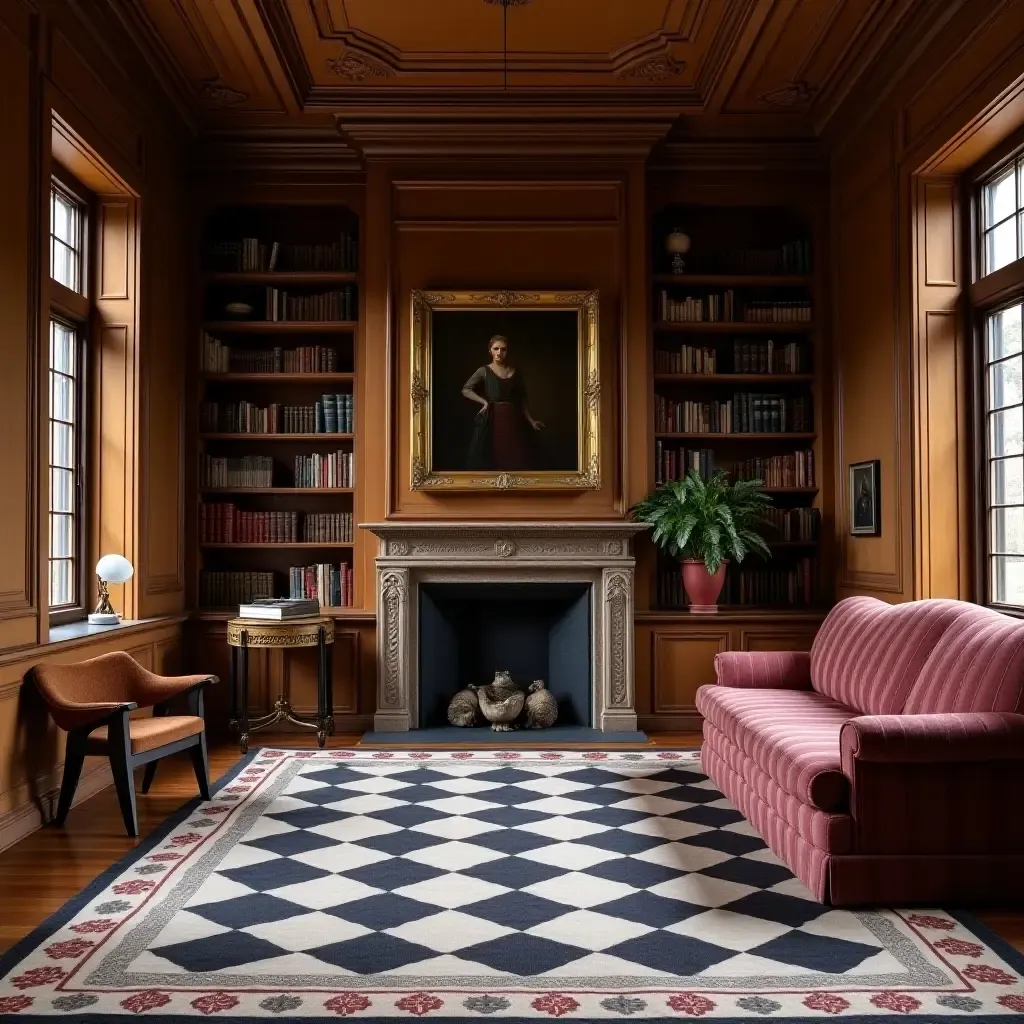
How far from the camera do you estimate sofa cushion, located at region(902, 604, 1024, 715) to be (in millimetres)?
3557

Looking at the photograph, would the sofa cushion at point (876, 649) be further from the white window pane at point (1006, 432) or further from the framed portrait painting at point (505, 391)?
the framed portrait painting at point (505, 391)

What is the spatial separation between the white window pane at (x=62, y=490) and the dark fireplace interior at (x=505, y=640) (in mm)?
2156

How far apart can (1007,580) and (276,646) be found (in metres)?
3.98

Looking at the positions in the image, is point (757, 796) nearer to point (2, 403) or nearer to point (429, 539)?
point (429, 539)

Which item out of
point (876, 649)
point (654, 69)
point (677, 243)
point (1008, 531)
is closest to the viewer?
point (876, 649)

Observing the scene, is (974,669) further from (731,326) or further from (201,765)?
(731,326)

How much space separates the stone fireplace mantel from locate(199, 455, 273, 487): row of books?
87 cm

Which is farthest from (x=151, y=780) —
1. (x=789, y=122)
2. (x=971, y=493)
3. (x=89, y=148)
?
(x=789, y=122)

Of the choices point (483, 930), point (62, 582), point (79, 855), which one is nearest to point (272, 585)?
point (62, 582)

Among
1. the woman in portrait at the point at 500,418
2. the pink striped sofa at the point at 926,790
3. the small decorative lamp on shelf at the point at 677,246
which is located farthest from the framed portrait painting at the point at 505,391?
the pink striped sofa at the point at 926,790

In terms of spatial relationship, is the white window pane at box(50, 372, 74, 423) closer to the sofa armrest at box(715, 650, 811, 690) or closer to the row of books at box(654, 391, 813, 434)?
the row of books at box(654, 391, 813, 434)

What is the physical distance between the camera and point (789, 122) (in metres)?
6.84

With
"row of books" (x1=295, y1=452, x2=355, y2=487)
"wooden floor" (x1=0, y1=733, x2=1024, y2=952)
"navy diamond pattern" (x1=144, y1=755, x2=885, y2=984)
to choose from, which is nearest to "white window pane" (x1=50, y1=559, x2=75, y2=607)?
"wooden floor" (x1=0, y1=733, x2=1024, y2=952)

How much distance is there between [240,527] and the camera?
6.98m
